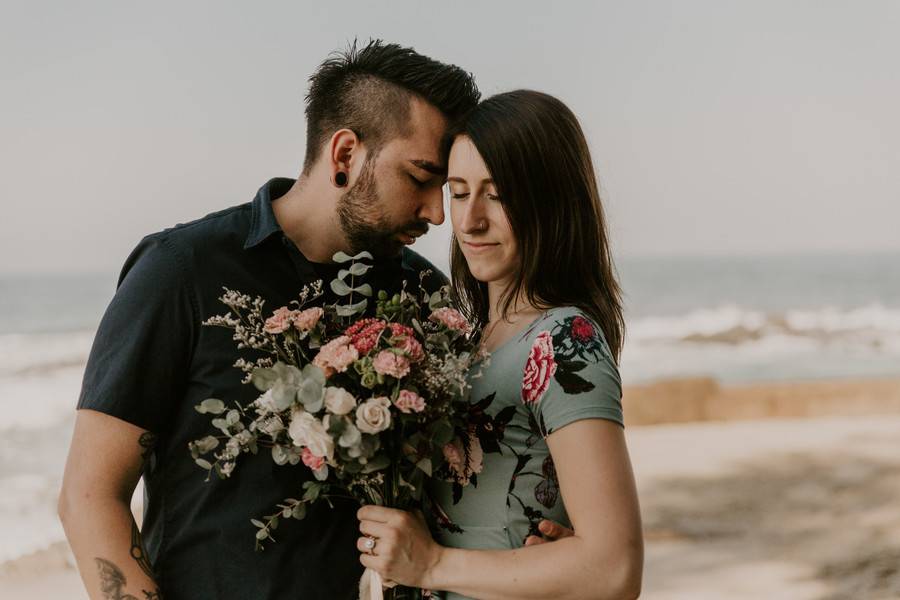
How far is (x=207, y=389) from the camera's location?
8.13 ft

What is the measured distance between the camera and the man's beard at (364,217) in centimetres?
285

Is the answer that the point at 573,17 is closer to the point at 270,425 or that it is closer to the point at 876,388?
the point at 876,388

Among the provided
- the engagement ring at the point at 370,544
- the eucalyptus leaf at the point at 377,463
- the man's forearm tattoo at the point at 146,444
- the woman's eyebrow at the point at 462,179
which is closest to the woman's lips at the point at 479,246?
the woman's eyebrow at the point at 462,179

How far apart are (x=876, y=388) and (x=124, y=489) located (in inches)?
562

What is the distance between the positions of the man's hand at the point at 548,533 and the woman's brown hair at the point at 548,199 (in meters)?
0.48

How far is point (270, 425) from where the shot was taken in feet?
6.89

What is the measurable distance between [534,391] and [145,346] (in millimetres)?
931

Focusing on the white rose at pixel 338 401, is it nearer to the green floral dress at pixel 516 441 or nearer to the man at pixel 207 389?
the green floral dress at pixel 516 441

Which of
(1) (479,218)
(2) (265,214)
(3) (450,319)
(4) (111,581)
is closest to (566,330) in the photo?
(3) (450,319)

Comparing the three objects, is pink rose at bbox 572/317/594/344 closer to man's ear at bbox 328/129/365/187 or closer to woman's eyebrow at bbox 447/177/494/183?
woman's eyebrow at bbox 447/177/494/183

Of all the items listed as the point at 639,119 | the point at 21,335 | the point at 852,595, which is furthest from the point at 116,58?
the point at 852,595

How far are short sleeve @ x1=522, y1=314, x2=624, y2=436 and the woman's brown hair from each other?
166 mm

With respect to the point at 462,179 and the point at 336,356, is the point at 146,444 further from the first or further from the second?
the point at 462,179

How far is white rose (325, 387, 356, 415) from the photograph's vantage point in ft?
6.56
